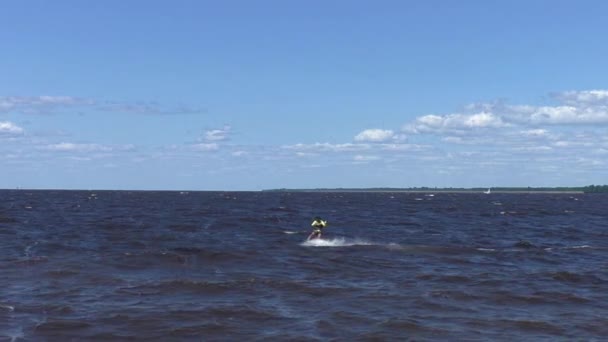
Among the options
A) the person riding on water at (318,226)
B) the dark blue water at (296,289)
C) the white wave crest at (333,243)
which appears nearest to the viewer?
the dark blue water at (296,289)

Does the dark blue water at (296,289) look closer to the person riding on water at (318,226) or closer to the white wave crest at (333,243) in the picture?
the white wave crest at (333,243)

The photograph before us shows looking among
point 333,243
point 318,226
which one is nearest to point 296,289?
point 318,226

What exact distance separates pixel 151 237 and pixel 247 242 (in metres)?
7.97

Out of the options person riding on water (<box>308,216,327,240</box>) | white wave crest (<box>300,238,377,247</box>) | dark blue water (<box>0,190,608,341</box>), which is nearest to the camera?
dark blue water (<box>0,190,608,341</box>)

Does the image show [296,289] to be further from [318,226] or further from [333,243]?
[333,243]

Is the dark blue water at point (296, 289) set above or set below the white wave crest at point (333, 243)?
below

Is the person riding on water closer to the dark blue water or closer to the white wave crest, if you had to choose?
the white wave crest

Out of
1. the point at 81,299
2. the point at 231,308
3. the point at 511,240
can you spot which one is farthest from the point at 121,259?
the point at 511,240

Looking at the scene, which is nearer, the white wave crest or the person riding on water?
the white wave crest

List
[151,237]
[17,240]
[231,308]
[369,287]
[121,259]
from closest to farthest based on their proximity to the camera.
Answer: [231,308]
[369,287]
[121,259]
[17,240]
[151,237]

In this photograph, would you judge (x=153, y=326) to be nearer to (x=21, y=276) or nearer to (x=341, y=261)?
(x=21, y=276)

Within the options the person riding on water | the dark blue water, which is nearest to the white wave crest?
the dark blue water

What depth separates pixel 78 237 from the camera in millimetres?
46469

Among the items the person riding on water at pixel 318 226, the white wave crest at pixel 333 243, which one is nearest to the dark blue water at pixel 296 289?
the white wave crest at pixel 333 243
